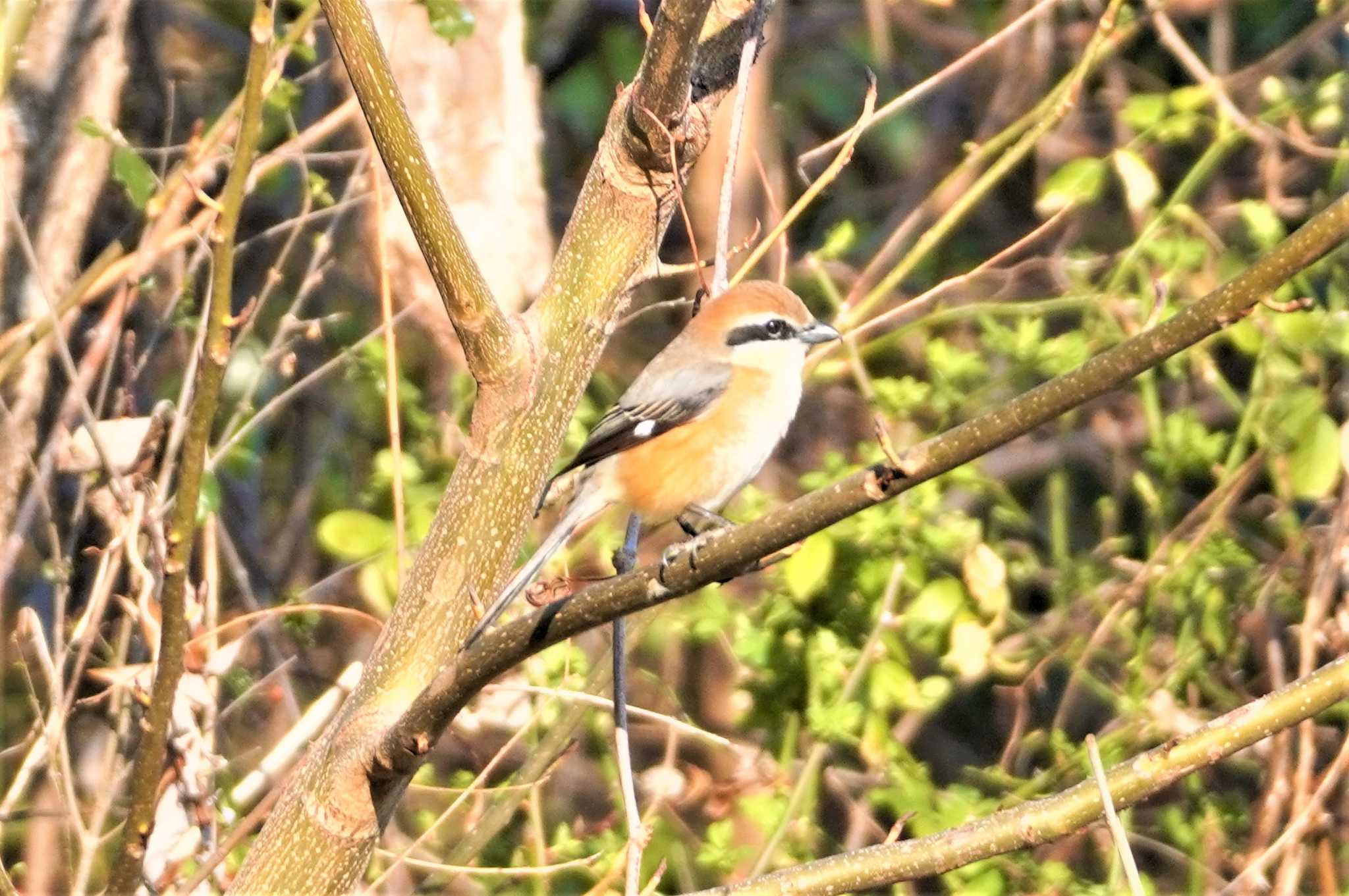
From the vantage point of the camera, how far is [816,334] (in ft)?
10.4

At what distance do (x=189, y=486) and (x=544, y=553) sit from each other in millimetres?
582

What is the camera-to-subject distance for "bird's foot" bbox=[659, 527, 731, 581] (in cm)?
161

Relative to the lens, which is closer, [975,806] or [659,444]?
[659,444]

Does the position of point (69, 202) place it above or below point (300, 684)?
above

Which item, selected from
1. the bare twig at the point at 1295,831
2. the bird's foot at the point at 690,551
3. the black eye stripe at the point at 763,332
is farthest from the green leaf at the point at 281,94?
the bare twig at the point at 1295,831

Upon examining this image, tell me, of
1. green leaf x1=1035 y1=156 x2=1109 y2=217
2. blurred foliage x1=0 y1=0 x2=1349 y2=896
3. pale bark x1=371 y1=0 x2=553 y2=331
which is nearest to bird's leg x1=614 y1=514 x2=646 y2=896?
blurred foliage x1=0 y1=0 x2=1349 y2=896

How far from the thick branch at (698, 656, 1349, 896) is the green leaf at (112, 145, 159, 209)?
69.5 inches

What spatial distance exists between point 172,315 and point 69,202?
315mm

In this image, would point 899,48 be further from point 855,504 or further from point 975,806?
point 855,504

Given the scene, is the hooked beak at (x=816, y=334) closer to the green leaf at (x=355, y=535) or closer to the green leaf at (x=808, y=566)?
the green leaf at (x=808, y=566)

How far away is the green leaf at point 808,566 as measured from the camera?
11.2 feet

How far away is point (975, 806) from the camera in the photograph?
354 centimetres

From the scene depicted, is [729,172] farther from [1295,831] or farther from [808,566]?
[1295,831]

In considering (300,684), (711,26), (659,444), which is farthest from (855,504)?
(300,684)
